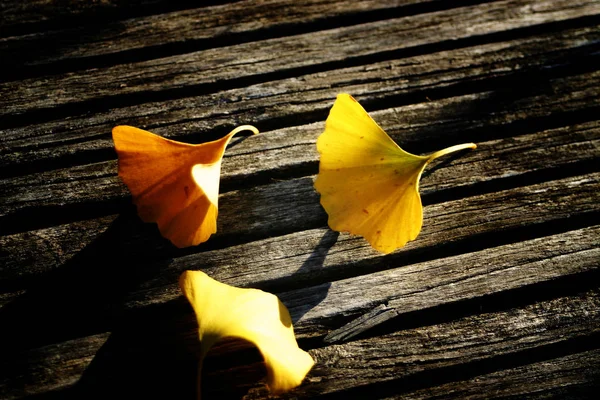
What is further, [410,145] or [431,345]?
[410,145]

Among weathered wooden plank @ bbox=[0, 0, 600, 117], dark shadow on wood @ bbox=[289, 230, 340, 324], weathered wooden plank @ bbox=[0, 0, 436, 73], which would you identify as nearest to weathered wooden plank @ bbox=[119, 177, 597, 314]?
dark shadow on wood @ bbox=[289, 230, 340, 324]

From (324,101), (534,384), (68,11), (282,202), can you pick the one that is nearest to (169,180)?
(282,202)

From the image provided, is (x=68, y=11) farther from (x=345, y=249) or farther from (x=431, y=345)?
(x=431, y=345)

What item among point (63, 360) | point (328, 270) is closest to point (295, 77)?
point (328, 270)

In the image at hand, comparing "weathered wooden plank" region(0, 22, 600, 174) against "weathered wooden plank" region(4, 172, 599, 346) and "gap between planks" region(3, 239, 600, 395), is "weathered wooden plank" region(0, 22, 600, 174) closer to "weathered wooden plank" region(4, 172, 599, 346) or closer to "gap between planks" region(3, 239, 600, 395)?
"weathered wooden plank" region(4, 172, 599, 346)

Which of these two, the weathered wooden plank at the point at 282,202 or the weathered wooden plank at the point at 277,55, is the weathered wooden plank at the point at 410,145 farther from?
the weathered wooden plank at the point at 277,55

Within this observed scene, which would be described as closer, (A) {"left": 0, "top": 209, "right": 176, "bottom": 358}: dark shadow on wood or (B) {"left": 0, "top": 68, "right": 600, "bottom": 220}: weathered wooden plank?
(A) {"left": 0, "top": 209, "right": 176, "bottom": 358}: dark shadow on wood
